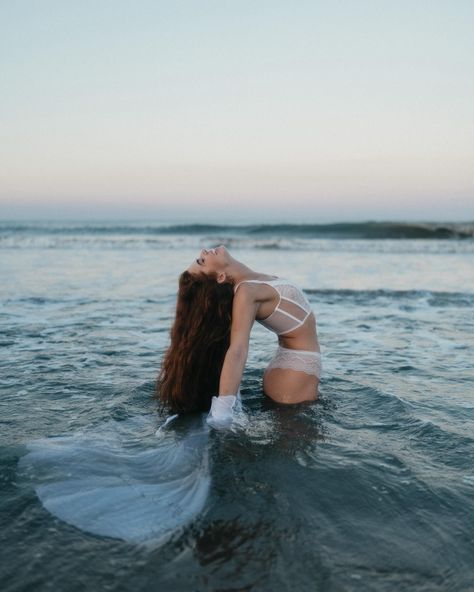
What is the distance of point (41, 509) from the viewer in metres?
3.16

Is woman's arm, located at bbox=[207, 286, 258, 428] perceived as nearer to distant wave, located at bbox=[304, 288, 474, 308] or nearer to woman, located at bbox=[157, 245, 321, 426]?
woman, located at bbox=[157, 245, 321, 426]

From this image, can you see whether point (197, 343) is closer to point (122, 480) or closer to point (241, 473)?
point (241, 473)

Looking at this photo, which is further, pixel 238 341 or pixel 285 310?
pixel 285 310

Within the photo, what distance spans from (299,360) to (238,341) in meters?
0.94

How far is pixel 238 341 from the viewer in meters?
4.29

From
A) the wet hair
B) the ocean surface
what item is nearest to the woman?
the wet hair

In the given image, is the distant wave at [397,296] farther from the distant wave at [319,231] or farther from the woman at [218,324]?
the distant wave at [319,231]

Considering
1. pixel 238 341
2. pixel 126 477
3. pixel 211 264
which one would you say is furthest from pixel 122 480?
pixel 211 264

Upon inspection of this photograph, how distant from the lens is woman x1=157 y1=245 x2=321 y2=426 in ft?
14.1

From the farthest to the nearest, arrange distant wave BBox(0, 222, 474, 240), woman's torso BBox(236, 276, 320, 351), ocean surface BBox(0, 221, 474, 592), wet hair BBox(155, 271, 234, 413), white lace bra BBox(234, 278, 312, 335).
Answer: distant wave BBox(0, 222, 474, 240), white lace bra BBox(234, 278, 312, 335), woman's torso BBox(236, 276, 320, 351), wet hair BBox(155, 271, 234, 413), ocean surface BBox(0, 221, 474, 592)

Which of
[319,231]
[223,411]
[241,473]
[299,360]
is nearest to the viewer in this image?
[241,473]

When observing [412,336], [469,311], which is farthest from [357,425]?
[469,311]

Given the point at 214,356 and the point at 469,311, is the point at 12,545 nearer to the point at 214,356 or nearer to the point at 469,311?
the point at 214,356

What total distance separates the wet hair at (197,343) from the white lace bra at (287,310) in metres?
0.44
